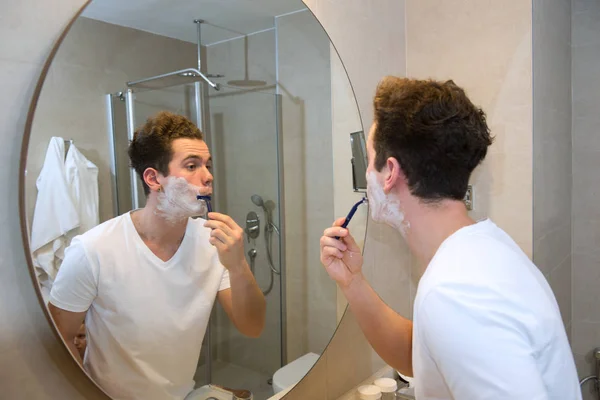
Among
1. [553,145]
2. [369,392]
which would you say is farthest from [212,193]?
[553,145]

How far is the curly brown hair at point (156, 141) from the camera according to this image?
80 centimetres

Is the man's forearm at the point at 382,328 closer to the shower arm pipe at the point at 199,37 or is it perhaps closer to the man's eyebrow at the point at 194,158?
the man's eyebrow at the point at 194,158

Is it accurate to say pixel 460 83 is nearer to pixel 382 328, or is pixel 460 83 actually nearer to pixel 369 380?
pixel 382 328

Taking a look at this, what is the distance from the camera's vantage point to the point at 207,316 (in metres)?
0.93

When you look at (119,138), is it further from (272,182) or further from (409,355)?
(409,355)

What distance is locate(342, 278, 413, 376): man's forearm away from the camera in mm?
1087

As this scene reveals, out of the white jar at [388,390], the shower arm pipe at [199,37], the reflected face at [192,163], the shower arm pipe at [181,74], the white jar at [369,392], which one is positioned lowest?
the white jar at [388,390]

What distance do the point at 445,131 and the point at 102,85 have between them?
605mm

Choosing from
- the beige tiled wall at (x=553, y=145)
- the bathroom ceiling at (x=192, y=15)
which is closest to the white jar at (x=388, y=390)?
the beige tiled wall at (x=553, y=145)

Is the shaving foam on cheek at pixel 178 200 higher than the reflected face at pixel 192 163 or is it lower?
lower

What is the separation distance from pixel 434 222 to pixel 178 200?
49 centimetres

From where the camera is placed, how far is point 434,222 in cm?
90

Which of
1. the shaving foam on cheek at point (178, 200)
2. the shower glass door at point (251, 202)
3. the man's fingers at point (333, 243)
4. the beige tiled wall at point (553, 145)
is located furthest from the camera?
the beige tiled wall at point (553, 145)

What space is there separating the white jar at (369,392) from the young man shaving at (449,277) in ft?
0.73
